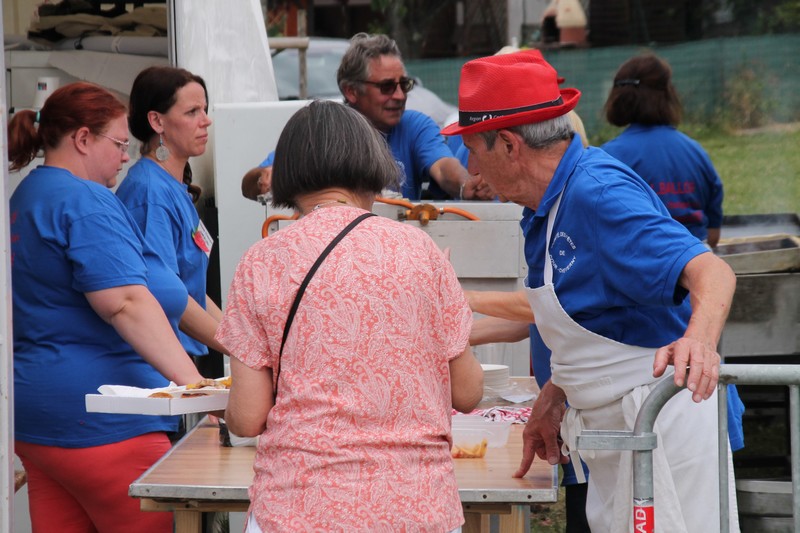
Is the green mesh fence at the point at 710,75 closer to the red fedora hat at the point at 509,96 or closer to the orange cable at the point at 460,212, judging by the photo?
the orange cable at the point at 460,212

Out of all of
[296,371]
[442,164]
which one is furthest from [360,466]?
[442,164]

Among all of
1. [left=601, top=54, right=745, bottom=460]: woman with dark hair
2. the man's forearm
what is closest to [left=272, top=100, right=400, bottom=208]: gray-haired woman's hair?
the man's forearm

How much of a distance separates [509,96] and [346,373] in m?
0.87

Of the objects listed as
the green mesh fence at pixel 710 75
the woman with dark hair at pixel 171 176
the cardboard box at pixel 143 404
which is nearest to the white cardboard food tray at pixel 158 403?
the cardboard box at pixel 143 404

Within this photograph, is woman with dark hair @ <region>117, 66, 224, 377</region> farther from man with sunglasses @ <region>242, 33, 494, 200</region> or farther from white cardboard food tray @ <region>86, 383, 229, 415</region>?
white cardboard food tray @ <region>86, 383, 229, 415</region>

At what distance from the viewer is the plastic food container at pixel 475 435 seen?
282cm

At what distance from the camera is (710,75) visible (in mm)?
14805

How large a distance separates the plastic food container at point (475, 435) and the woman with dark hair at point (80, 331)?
0.74 metres

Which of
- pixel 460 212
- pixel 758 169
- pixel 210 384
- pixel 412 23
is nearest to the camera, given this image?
pixel 210 384

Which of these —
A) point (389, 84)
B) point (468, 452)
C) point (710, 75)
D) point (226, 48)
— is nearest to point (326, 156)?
point (468, 452)

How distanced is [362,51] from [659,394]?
2.96 metres

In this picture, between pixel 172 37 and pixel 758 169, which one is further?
pixel 758 169

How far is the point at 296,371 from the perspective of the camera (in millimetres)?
2021

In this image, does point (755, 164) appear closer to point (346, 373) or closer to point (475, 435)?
point (475, 435)
